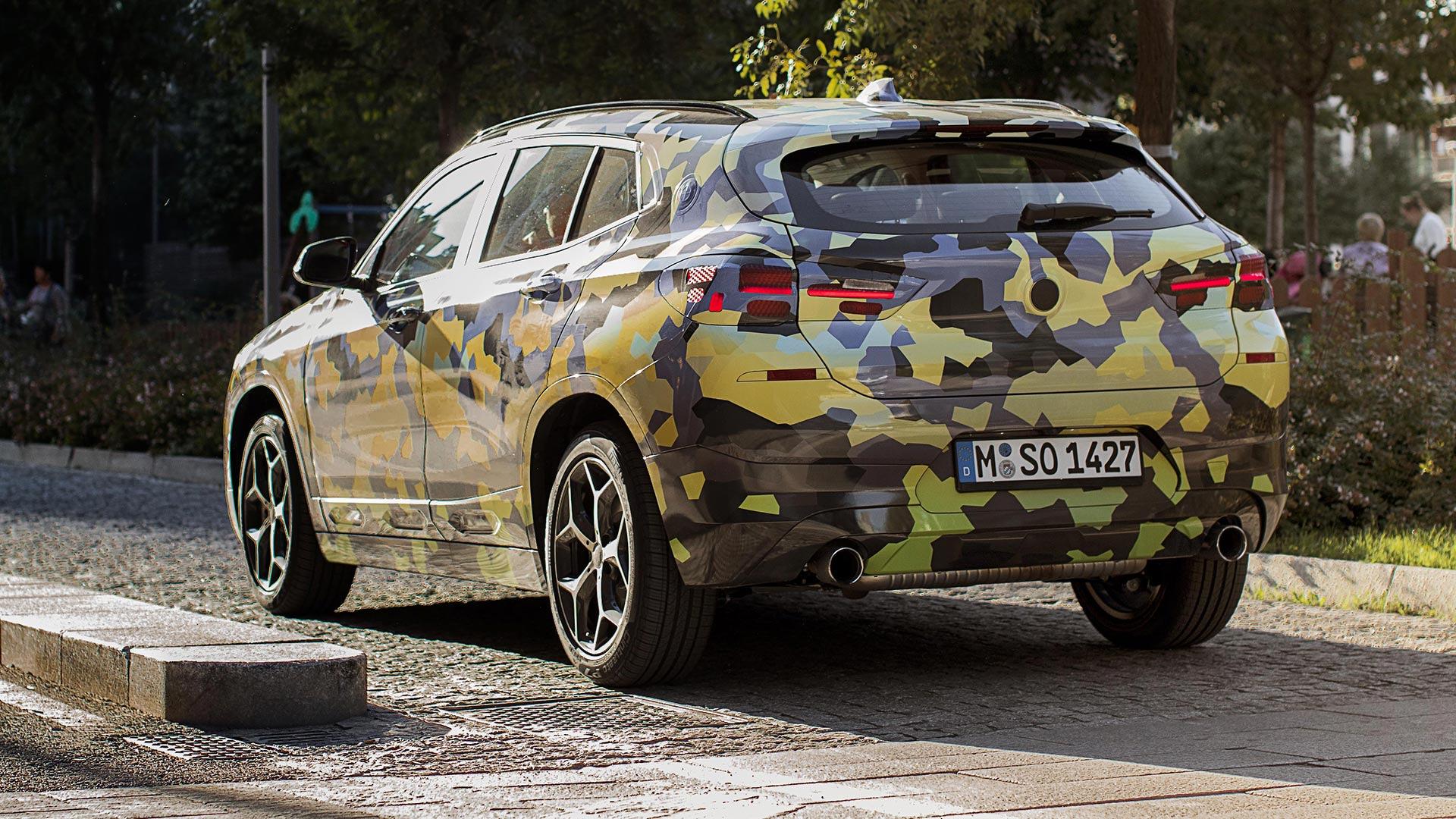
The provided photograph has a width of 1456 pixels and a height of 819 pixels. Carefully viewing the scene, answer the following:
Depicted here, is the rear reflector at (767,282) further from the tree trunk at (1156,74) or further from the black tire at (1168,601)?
the tree trunk at (1156,74)

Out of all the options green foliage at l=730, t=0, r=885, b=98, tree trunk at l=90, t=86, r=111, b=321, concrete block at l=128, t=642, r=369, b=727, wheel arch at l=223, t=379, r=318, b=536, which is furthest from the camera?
tree trunk at l=90, t=86, r=111, b=321

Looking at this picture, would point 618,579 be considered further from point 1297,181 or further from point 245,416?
point 1297,181

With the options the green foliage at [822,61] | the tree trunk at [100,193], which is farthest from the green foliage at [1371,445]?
the tree trunk at [100,193]

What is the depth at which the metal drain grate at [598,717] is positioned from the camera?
5.64m

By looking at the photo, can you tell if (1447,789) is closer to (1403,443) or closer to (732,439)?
(732,439)

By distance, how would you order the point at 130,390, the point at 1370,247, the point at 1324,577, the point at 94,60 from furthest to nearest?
the point at 94,60 → the point at 130,390 → the point at 1370,247 → the point at 1324,577

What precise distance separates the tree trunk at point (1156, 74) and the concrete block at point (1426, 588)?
367 centimetres

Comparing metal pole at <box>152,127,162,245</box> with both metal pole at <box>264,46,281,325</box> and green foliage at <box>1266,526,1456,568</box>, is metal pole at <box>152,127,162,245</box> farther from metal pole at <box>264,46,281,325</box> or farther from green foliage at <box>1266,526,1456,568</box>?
green foliage at <box>1266,526,1456,568</box>

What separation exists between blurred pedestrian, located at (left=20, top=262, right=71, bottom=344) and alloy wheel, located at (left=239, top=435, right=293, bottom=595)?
16.5m

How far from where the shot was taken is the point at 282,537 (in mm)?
8367

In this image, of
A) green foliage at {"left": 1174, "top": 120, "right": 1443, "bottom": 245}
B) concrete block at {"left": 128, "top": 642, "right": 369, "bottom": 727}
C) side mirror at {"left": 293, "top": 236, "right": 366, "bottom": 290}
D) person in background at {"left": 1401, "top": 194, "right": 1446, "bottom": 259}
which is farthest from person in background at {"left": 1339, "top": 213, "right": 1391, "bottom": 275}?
green foliage at {"left": 1174, "top": 120, "right": 1443, "bottom": 245}

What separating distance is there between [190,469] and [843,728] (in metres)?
12.0

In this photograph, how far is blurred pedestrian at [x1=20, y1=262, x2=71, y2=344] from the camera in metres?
24.4

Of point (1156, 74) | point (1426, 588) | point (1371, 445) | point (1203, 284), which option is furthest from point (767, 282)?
point (1156, 74)
